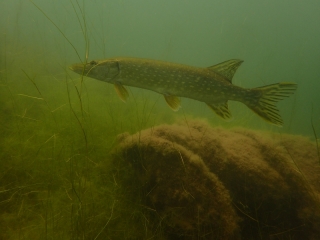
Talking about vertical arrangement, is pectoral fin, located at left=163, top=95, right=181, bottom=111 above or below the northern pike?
below

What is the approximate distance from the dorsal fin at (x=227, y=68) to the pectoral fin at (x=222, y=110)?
1.77 ft

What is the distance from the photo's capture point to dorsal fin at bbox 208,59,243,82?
4.34m

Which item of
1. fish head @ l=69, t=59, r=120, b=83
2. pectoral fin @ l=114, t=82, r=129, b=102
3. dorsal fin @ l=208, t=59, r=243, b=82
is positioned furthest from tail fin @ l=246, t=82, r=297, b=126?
fish head @ l=69, t=59, r=120, b=83

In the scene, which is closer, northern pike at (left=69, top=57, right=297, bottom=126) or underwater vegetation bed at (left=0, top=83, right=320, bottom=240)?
underwater vegetation bed at (left=0, top=83, right=320, bottom=240)

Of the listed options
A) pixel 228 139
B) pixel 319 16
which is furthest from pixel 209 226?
pixel 319 16

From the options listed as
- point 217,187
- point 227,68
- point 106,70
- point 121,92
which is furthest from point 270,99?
point 106,70

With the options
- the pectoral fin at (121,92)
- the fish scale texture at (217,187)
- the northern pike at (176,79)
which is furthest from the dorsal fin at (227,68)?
the pectoral fin at (121,92)

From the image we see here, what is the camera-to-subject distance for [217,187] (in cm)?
288

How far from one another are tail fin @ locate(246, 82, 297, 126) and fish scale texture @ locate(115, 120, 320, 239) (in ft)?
1.98

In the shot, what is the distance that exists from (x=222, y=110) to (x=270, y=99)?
83cm

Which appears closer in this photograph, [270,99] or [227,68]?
[270,99]

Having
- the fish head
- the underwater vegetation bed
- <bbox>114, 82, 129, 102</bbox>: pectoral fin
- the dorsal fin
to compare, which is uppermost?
the dorsal fin

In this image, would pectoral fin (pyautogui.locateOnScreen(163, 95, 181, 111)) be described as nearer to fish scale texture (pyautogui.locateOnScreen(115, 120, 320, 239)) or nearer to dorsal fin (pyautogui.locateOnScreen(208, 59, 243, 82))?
fish scale texture (pyautogui.locateOnScreen(115, 120, 320, 239))

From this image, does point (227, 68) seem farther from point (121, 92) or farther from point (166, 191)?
point (166, 191)
